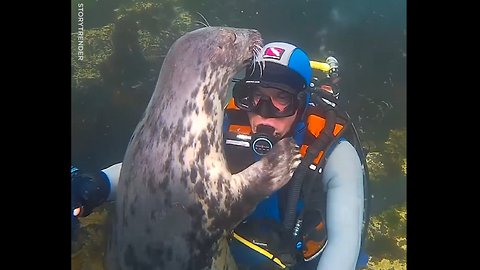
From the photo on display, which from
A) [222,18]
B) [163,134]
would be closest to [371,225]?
[163,134]

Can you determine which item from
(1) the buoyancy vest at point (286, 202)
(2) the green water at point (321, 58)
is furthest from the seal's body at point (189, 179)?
(2) the green water at point (321, 58)

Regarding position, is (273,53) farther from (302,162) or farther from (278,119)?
(302,162)

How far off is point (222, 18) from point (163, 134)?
2.39 feet

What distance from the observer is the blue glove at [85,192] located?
9.40ft

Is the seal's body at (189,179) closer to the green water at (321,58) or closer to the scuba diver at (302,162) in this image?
the scuba diver at (302,162)

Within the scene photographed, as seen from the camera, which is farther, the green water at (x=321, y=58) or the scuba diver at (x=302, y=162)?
the green water at (x=321, y=58)

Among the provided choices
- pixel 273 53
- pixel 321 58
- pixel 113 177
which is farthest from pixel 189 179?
pixel 321 58

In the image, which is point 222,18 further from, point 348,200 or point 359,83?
point 348,200

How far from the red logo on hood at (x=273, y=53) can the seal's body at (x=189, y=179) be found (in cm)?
13

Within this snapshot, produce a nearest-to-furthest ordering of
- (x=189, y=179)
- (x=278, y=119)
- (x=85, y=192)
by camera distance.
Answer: (x=189, y=179), (x=278, y=119), (x=85, y=192)

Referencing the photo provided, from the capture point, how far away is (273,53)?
2.76 meters

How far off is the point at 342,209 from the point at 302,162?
320mm

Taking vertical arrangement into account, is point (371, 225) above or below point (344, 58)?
below

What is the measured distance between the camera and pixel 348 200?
8.89 feet
